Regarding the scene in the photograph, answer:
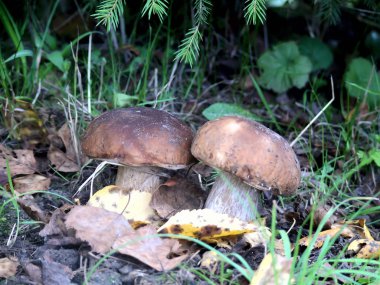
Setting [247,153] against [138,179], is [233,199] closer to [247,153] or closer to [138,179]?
[247,153]

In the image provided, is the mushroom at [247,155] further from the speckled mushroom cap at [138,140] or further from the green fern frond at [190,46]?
the green fern frond at [190,46]

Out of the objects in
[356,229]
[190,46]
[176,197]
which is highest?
[190,46]

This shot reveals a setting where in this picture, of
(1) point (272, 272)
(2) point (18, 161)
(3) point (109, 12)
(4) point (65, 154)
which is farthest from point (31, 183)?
(1) point (272, 272)

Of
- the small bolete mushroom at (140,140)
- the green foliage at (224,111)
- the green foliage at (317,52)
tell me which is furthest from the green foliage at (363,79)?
the small bolete mushroom at (140,140)

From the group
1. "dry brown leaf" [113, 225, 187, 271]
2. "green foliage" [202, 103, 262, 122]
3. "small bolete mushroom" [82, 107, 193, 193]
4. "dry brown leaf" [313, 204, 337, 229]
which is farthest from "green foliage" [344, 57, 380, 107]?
→ "dry brown leaf" [113, 225, 187, 271]

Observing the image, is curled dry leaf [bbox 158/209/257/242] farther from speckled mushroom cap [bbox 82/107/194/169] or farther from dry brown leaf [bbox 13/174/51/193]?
dry brown leaf [bbox 13/174/51/193]

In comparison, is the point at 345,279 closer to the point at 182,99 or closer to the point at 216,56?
the point at 182,99
